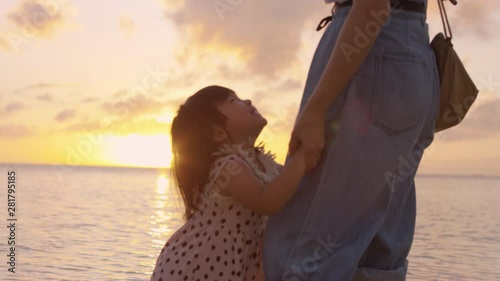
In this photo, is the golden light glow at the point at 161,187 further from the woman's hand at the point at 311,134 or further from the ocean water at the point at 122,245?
the woman's hand at the point at 311,134

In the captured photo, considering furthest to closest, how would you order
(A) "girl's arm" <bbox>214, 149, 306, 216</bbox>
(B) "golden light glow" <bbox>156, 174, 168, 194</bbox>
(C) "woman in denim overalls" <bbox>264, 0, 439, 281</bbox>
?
(B) "golden light glow" <bbox>156, 174, 168, 194</bbox> → (A) "girl's arm" <bbox>214, 149, 306, 216</bbox> → (C) "woman in denim overalls" <bbox>264, 0, 439, 281</bbox>

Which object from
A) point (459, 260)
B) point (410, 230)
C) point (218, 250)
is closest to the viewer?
point (410, 230)

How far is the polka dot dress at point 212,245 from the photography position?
10.8ft

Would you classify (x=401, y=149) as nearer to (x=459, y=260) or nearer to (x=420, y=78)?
(x=420, y=78)

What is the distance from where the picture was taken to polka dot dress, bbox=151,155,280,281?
10.8 ft

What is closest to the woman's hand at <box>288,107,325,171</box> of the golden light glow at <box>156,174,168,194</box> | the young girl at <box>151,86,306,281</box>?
the young girl at <box>151,86,306,281</box>

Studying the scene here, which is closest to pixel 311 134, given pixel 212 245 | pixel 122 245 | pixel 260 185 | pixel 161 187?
pixel 260 185

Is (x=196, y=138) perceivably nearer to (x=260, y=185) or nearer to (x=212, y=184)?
(x=212, y=184)

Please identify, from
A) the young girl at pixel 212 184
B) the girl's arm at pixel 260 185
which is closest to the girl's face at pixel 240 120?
the young girl at pixel 212 184

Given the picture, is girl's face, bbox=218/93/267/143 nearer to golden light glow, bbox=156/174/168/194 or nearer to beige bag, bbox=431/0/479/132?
beige bag, bbox=431/0/479/132

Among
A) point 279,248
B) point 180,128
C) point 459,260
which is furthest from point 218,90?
point 459,260

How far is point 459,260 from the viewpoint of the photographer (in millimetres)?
20047

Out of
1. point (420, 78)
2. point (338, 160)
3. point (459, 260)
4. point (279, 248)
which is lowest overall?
point (459, 260)

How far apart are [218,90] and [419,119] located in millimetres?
1273
